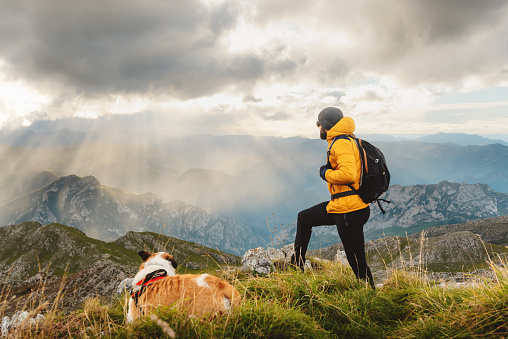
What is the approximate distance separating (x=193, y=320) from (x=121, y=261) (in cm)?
12835

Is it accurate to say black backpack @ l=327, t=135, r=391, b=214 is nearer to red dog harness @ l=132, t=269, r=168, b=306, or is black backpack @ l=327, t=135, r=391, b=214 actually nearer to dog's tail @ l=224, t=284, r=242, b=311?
dog's tail @ l=224, t=284, r=242, b=311

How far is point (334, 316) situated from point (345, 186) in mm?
2524

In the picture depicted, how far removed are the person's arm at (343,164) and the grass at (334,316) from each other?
6.87ft

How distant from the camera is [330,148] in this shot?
5.54 metres

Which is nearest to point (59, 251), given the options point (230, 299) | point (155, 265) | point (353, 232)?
point (155, 265)

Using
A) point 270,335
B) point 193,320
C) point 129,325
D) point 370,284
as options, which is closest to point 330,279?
point 370,284

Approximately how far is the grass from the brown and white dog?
22 centimetres

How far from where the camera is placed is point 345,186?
5539 millimetres

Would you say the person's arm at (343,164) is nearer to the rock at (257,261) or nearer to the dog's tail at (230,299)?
the dog's tail at (230,299)

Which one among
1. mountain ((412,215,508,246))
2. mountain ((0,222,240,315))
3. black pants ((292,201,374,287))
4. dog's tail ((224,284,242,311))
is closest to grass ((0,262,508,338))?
dog's tail ((224,284,242,311))

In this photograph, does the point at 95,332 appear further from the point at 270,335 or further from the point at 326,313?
the point at 326,313

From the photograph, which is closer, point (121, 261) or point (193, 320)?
point (193, 320)

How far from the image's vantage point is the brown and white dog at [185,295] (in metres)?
3.62

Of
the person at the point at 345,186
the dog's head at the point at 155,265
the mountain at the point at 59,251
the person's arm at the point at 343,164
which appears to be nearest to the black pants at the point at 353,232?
the person at the point at 345,186
